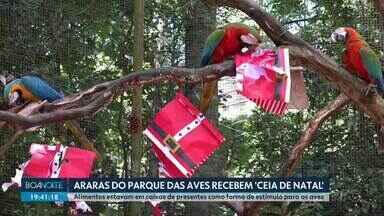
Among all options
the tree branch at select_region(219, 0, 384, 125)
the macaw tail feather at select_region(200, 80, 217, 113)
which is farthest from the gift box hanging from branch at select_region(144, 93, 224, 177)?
the tree branch at select_region(219, 0, 384, 125)

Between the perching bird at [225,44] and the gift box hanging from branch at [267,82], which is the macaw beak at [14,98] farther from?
the gift box hanging from branch at [267,82]

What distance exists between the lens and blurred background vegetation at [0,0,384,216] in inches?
108

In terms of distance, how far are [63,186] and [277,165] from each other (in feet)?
5.01

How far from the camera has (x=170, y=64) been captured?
9.45ft

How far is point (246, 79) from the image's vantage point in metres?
1.56

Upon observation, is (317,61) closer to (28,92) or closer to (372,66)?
(372,66)

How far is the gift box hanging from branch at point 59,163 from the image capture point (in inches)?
67.9

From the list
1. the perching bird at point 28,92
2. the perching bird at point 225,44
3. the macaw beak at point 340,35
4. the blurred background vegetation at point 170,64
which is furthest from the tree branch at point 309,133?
the perching bird at point 28,92

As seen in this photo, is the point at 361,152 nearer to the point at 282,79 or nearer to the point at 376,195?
the point at 376,195

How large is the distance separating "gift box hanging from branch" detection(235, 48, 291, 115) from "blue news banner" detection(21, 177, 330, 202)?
0.31m

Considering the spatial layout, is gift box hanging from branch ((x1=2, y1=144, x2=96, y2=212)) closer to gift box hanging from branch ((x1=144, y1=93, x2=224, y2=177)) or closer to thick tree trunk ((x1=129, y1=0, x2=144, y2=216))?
gift box hanging from branch ((x1=144, y1=93, x2=224, y2=177))

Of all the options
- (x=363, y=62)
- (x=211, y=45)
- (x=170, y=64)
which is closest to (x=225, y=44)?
(x=211, y=45)

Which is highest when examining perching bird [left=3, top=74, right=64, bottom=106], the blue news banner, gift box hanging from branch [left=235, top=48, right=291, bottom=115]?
gift box hanging from branch [left=235, top=48, right=291, bottom=115]

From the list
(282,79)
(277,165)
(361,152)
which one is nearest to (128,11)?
(277,165)
